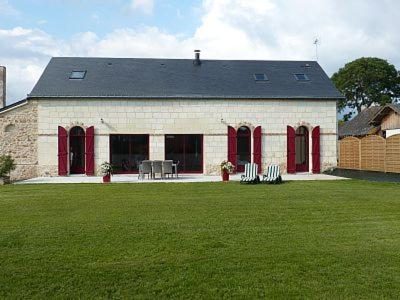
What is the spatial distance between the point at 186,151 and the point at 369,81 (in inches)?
1466

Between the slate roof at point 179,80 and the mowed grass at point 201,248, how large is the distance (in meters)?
10.0

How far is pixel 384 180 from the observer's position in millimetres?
16344

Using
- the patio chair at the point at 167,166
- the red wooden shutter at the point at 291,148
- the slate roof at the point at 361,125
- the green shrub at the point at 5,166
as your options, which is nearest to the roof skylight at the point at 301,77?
the red wooden shutter at the point at 291,148

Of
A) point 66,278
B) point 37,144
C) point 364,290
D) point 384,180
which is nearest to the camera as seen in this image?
point 364,290

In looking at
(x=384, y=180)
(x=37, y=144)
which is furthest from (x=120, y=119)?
(x=384, y=180)

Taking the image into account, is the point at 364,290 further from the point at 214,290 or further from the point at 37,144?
the point at 37,144

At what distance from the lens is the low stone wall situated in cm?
1953

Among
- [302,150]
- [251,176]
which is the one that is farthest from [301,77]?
[251,176]

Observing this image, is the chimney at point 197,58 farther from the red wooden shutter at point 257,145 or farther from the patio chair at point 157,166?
the patio chair at point 157,166

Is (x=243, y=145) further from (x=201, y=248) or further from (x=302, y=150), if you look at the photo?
(x=201, y=248)

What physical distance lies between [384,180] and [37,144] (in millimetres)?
13969

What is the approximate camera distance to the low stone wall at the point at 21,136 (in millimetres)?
19531

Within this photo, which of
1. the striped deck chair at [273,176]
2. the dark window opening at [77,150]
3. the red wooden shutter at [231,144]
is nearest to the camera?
the striped deck chair at [273,176]

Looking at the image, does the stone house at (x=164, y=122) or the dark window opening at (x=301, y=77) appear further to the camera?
the dark window opening at (x=301, y=77)
